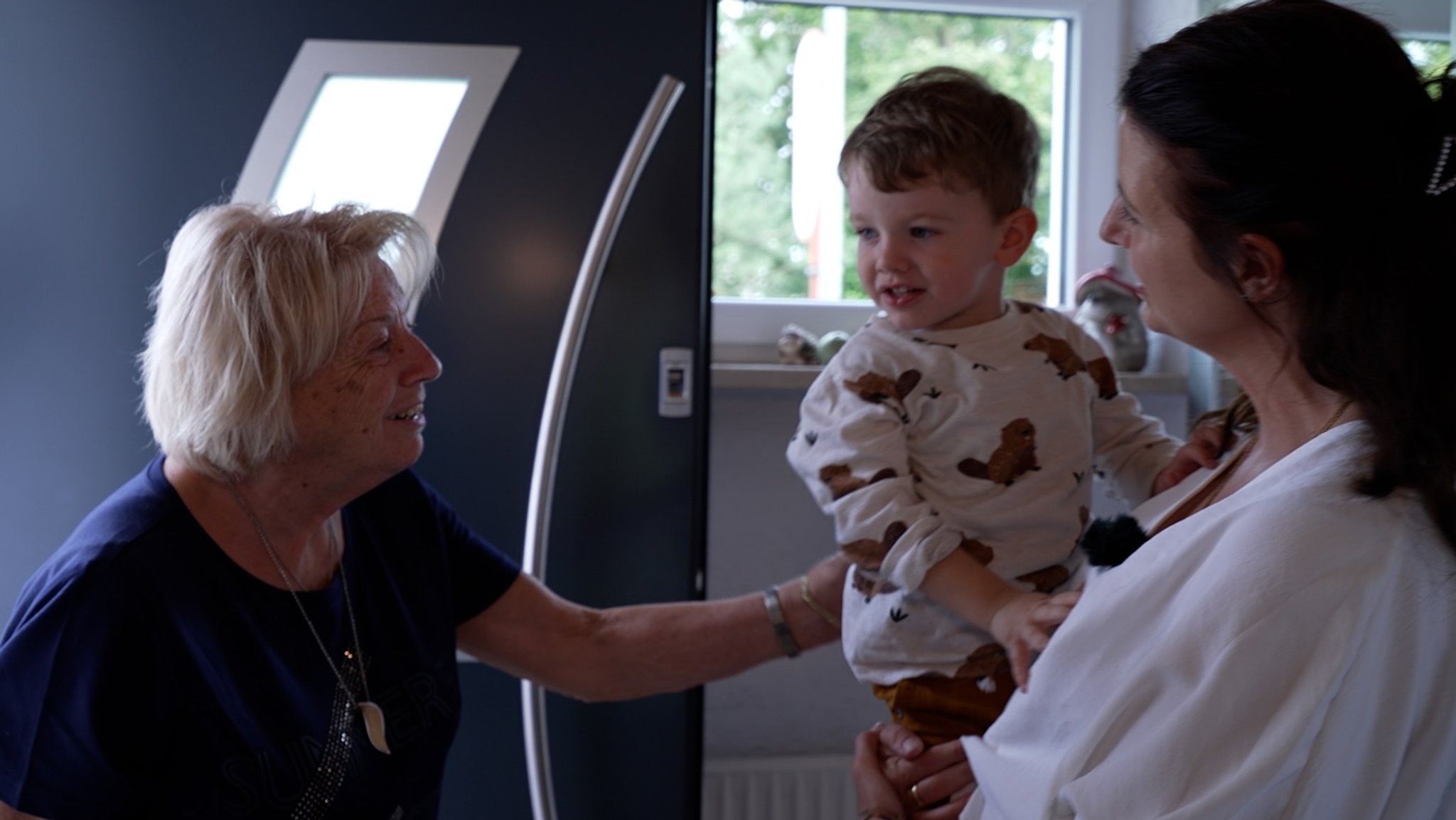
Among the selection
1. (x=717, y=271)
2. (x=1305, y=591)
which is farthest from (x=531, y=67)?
(x=1305, y=591)

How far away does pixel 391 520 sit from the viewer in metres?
1.67

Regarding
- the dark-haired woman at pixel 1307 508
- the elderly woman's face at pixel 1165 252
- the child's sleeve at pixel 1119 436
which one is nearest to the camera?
the dark-haired woman at pixel 1307 508

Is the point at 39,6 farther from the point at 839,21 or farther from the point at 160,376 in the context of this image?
the point at 839,21

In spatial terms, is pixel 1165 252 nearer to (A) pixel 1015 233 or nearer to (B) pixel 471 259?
(A) pixel 1015 233

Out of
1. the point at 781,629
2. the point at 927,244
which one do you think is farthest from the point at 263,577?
the point at 927,244

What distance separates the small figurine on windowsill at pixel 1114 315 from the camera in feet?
7.69

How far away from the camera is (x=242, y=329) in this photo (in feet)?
4.59

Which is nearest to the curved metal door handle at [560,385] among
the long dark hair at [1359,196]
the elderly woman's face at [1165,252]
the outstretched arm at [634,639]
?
the outstretched arm at [634,639]

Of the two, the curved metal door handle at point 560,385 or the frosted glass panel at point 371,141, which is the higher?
the frosted glass panel at point 371,141

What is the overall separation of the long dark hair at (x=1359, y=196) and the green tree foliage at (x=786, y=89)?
1.60 meters

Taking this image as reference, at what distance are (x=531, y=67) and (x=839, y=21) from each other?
31.8 inches

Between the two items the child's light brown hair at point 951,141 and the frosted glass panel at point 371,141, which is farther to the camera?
the frosted glass panel at point 371,141

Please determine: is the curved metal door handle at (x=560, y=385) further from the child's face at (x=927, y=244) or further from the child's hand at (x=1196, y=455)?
the child's hand at (x=1196, y=455)

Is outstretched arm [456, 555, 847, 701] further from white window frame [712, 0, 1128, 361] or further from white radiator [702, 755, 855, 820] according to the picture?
white window frame [712, 0, 1128, 361]
